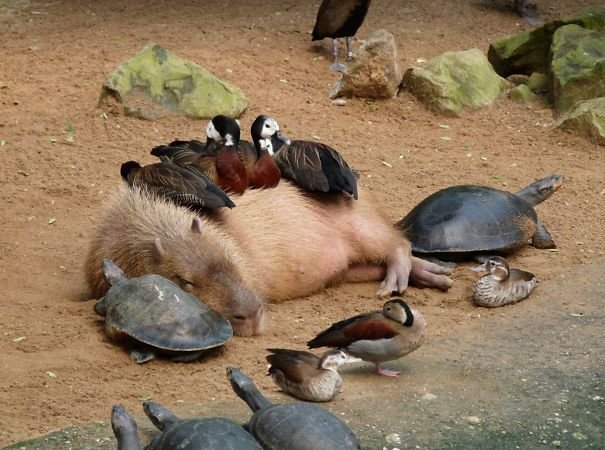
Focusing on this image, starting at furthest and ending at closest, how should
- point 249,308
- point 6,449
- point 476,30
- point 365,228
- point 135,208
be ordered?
point 476,30 → point 365,228 → point 135,208 → point 249,308 → point 6,449

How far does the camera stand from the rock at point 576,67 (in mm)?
9453

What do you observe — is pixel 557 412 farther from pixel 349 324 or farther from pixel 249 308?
pixel 249 308

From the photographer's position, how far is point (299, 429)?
12.7ft

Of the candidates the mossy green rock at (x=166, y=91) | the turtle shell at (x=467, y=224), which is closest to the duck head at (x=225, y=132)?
the turtle shell at (x=467, y=224)

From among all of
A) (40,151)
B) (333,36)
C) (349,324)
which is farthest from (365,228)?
(333,36)

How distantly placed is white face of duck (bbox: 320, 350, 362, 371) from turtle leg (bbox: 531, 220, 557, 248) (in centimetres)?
258

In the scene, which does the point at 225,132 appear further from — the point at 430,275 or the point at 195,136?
the point at 195,136

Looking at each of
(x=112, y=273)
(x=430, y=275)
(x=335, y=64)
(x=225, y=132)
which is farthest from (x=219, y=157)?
(x=335, y=64)

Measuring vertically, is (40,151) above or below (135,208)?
below

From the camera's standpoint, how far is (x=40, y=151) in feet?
27.3

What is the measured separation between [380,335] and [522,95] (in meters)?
5.63

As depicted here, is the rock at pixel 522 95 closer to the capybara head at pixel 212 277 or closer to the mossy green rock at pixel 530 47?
the mossy green rock at pixel 530 47

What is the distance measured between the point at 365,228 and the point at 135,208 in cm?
143

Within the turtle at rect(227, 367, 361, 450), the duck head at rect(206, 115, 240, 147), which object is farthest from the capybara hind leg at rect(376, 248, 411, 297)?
the turtle at rect(227, 367, 361, 450)
